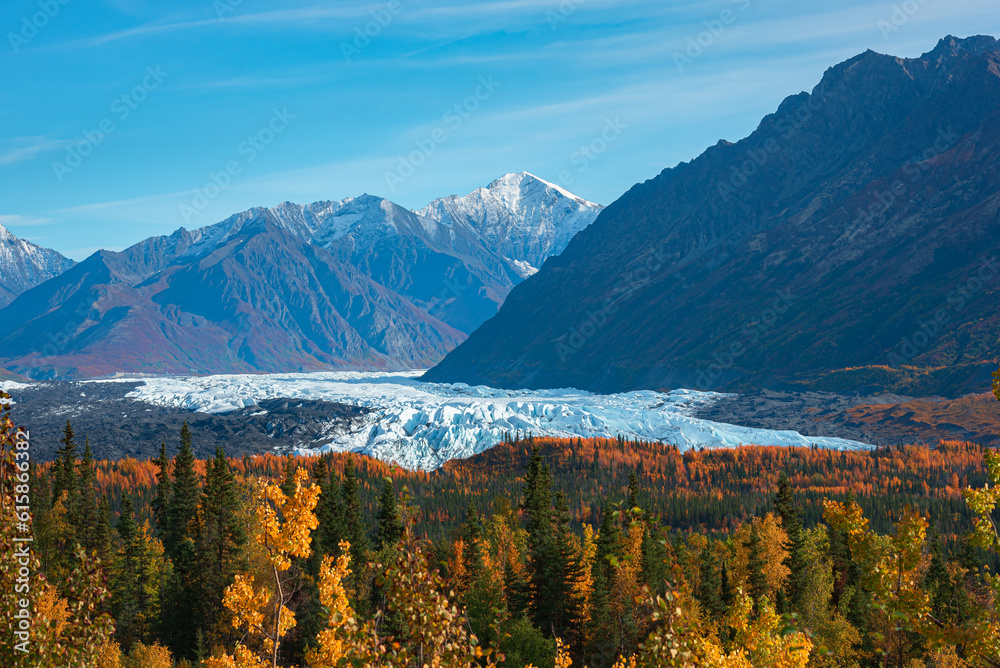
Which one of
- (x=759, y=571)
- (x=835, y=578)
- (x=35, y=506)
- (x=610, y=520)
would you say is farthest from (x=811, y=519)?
(x=35, y=506)

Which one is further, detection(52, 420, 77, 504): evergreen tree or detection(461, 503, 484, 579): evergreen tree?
detection(52, 420, 77, 504): evergreen tree

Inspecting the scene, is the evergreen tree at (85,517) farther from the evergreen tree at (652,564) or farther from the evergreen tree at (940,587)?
the evergreen tree at (940,587)

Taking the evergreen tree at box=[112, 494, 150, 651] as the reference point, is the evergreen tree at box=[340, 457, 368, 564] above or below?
above

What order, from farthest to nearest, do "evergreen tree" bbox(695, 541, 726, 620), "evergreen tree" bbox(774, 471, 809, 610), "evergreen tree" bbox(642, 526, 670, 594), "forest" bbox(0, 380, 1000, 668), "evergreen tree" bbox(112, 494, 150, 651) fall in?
"evergreen tree" bbox(112, 494, 150, 651) < "evergreen tree" bbox(774, 471, 809, 610) < "evergreen tree" bbox(695, 541, 726, 620) < "evergreen tree" bbox(642, 526, 670, 594) < "forest" bbox(0, 380, 1000, 668)

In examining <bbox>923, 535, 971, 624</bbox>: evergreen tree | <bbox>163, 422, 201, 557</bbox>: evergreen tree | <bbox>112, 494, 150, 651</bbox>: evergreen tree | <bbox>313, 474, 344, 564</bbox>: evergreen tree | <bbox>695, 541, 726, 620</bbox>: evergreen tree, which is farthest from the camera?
<bbox>163, 422, 201, 557</bbox>: evergreen tree

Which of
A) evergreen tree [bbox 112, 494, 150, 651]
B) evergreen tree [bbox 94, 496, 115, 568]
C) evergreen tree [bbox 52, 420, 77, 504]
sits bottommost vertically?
evergreen tree [bbox 112, 494, 150, 651]

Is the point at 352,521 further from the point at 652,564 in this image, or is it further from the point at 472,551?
the point at 652,564

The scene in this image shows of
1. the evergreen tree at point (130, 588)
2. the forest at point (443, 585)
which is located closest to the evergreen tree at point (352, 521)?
the forest at point (443, 585)

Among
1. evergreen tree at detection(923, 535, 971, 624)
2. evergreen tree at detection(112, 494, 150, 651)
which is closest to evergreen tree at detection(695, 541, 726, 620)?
evergreen tree at detection(923, 535, 971, 624)

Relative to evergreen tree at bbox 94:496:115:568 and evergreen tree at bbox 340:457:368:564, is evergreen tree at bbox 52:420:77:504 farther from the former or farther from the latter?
evergreen tree at bbox 340:457:368:564
